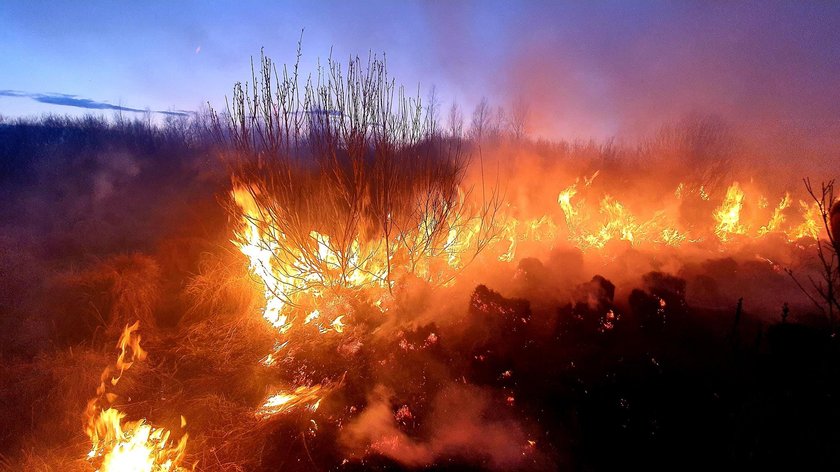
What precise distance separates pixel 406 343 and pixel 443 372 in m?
0.84

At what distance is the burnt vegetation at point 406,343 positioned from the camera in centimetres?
434

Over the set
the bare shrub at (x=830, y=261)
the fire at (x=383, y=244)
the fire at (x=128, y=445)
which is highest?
the bare shrub at (x=830, y=261)

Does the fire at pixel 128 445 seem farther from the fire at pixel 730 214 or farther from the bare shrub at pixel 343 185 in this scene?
the fire at pixel 730 214

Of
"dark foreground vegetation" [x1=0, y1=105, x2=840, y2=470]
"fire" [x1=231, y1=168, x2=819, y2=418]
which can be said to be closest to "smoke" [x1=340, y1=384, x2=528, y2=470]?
"dark foreground vegetation" [x1=0, y1=105, x2=840, y2=470]

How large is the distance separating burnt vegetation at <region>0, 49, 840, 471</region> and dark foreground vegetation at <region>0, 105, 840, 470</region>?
0.10 feet

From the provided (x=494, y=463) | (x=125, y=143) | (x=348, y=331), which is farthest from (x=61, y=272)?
(x=125, y=143)

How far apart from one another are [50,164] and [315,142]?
2402 centimetres

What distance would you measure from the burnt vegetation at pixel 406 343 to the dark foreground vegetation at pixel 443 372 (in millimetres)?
30

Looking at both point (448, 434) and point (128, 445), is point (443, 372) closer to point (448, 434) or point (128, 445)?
point (448, 434)

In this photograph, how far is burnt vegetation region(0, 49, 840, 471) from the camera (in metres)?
4.34

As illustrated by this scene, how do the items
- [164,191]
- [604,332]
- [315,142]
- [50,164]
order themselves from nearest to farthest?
[604,332], [315,142], [164,191], [50,164]

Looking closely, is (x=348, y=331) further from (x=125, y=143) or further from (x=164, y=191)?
(x=125, y=143)

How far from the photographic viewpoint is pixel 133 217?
1473 centimetres

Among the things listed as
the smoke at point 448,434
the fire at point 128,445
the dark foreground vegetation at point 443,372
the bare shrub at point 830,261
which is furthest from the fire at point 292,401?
the bare shrub at point 830,261
